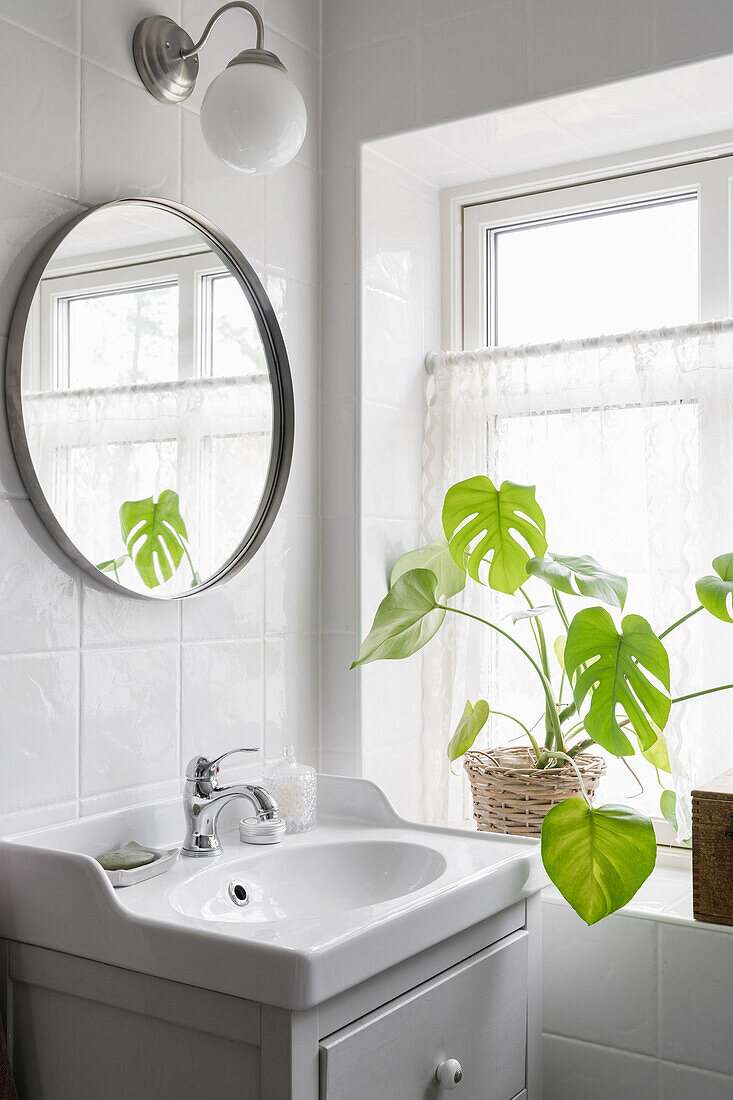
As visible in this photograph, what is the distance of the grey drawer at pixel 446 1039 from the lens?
112 cm

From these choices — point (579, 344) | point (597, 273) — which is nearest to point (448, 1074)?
point (579, 344)

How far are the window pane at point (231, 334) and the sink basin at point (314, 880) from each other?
2.50ft

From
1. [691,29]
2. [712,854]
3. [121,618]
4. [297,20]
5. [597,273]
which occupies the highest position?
[297,20]

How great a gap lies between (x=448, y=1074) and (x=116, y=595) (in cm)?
77

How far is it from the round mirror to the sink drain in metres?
0.43

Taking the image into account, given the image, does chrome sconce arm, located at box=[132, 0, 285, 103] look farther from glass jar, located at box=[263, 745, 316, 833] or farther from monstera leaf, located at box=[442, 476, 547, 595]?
glass jar, located at box=[263, 745, 316, 833]

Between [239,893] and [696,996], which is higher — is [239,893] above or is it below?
above

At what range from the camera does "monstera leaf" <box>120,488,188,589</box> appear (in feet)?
4.88

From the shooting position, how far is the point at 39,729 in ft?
4.44

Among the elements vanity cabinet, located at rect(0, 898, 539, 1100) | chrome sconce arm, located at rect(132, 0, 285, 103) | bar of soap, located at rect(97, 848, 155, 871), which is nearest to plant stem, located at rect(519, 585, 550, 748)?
vanity cabinet, located at rect(0, 898, 539, 1100)

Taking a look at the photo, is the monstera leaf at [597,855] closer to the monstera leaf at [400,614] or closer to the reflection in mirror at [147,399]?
the monstera leaf at [400,614]

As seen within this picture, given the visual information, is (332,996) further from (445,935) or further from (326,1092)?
(445,935)

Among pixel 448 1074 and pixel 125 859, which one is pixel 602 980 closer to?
pixel 448 1074

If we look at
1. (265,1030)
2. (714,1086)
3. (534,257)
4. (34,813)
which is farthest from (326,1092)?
(534,257)
